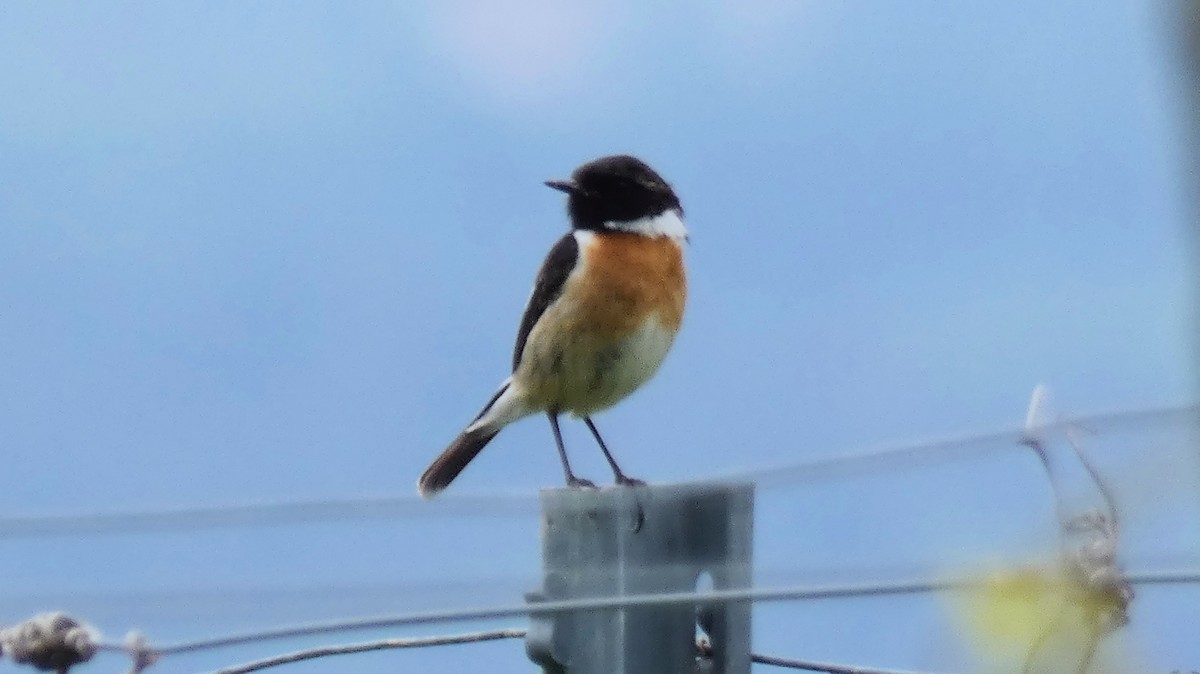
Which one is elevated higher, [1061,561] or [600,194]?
[600,194]

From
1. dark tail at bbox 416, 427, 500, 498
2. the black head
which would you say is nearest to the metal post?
the black head

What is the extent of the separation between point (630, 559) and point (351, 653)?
54 centimetres

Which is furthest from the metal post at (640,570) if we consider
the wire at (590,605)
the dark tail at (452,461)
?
the dark tail at (452,461)

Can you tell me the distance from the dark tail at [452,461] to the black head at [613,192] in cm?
97

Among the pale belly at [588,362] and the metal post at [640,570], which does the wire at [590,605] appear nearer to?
the metal post at [640,570]

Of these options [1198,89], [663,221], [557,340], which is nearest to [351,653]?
[1198,89]

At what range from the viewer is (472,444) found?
5.58m

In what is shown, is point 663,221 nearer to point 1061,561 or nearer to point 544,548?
point 544,548

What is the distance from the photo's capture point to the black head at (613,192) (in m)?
5.25

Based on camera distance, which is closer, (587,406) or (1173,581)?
(1173,581)

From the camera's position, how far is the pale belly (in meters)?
4.86

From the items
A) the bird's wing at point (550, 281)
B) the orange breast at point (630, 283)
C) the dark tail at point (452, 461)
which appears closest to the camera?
the orange breast at point (630, 283)

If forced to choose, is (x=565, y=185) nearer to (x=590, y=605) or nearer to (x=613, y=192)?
(x=613, y=192)

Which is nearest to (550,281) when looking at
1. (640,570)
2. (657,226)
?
(657,226)
